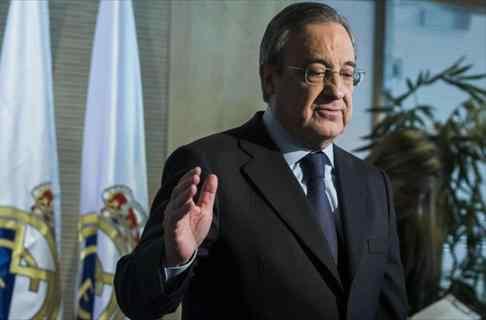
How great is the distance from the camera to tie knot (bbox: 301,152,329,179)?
81.3 inches

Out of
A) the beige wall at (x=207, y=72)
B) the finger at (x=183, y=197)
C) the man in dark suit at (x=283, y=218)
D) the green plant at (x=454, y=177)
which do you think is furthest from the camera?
the green plant at (x=454, y=177)

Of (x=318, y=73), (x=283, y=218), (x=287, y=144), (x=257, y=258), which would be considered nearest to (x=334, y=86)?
(x=318, y=73)

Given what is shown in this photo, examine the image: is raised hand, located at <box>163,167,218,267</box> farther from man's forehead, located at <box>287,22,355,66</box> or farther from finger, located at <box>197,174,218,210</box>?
man's forehead, located at <box>287,22,355,66</box>

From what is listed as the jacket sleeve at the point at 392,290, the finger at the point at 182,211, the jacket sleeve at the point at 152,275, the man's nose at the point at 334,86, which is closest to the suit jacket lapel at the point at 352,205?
the jacket sleeve at the point at 392,290

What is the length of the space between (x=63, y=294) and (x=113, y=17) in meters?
1.12

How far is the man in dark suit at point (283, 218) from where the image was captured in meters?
1.80

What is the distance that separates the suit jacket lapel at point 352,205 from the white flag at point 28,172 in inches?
61.1

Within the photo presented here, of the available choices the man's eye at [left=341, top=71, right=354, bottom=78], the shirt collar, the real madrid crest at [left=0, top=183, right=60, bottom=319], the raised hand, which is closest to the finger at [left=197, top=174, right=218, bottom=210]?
the raised hand

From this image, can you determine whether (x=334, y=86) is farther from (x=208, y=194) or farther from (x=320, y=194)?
(x=208, y=194)

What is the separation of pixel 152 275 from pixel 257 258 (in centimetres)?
25

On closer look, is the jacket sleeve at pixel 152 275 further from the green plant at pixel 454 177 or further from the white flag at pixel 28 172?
the green plant at pixel 454 177

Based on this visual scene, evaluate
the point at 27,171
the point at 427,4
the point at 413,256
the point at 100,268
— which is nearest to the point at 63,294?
the point at 100,268

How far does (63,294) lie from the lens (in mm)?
3535

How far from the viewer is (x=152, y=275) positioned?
177cm
